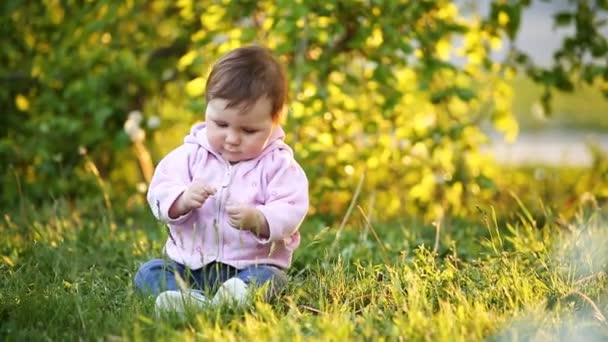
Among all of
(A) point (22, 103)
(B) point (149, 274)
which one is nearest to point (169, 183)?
(B) point (149, 274)

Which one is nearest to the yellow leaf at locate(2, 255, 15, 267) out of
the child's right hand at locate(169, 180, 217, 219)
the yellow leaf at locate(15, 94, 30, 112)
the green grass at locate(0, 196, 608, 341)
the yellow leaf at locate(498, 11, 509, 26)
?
the green grass at locate(0, 196, 608, 341)

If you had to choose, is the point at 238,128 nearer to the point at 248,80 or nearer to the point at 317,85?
the point at 248,80

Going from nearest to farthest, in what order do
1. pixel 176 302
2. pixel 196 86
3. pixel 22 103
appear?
pixel 176 302
pixel 196 86
pixel 22 103

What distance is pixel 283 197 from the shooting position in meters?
2.94

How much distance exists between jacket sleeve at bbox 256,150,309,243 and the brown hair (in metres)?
0.15

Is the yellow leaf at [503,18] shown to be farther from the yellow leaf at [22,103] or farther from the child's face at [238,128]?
the yellow leaf at [22,103]

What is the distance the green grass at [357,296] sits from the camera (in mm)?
2412

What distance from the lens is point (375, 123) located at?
15.2 ft

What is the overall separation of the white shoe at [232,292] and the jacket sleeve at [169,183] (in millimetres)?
312

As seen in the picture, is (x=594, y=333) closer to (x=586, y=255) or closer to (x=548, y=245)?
(x=586, y=255)

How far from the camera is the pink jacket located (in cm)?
295

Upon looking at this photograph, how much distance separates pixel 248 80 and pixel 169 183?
1.38ft

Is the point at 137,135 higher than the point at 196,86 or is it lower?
lower

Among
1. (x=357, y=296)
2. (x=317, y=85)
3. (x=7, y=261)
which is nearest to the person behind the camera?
(x=357, y=296)
